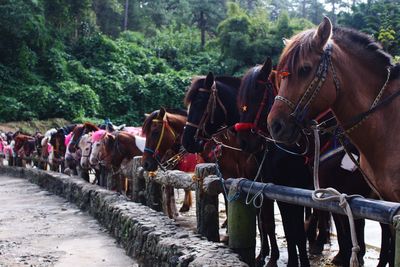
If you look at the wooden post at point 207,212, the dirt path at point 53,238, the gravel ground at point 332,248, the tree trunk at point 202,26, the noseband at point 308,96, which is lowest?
the dirt path at point 53,238

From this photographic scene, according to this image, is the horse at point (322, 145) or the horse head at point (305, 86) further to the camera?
the horse at point (322, 145)

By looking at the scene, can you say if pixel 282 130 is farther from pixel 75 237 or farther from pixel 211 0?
pixel 211 0

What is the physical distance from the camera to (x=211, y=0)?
42.2 m

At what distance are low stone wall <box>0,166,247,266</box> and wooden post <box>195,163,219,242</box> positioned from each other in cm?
14

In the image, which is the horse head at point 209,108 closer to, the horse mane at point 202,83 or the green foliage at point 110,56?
the horse mane at point 202,83

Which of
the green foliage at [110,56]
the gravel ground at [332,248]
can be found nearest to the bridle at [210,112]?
the gravel ground at [332,248]

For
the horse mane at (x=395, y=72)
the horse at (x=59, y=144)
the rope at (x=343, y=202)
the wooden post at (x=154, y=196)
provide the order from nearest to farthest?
the rope at (x=343, y=202) < the horse mane at (x=395, y=72) < the wooden post at (x=154, y=196) < the horse at (x=59, y=144)

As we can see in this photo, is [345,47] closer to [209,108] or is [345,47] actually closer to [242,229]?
[242,229]

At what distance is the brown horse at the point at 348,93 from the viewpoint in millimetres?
3172

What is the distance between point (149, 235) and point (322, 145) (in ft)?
6.59

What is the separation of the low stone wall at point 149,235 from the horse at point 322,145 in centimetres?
109

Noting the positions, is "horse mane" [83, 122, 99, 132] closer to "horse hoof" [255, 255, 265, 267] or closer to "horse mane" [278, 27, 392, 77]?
"horse hoof" [255, 255, 265, 267]

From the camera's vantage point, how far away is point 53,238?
24.0 ft

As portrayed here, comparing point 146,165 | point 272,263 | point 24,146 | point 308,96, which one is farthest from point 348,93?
point 24,146
